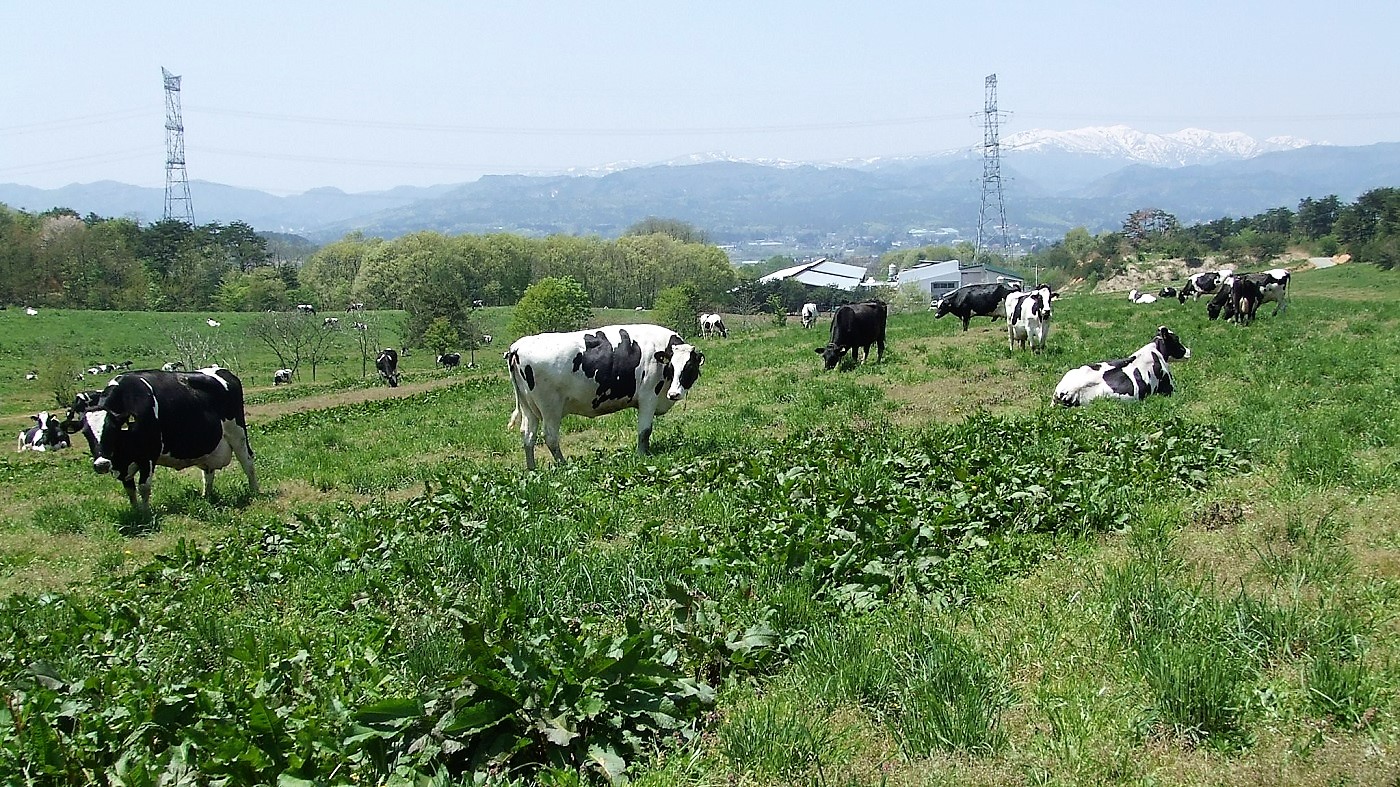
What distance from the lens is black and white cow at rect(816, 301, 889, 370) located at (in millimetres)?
24906

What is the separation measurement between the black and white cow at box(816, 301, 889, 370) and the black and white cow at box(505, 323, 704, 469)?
10174 millimetres

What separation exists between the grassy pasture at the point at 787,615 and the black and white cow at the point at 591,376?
7.25 ft

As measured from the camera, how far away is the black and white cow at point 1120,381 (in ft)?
50.0

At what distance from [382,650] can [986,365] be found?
18180 millimetres

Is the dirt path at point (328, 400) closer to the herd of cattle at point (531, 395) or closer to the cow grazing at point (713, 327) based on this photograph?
the herd of cattle at point (531, 395)

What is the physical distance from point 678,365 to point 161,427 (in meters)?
7.90

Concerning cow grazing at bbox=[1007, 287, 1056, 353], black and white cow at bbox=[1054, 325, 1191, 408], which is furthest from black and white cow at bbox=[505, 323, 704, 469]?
cow grazing at bbox=[1007, 287, 1056, 353]

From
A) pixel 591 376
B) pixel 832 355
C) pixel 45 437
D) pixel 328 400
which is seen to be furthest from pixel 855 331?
pixel 45 437

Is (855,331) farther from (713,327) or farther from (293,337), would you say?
(293,337)

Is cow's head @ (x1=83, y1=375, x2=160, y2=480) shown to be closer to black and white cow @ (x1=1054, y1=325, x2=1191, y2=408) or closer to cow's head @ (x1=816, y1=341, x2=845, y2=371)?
black and white cow @ (x1=1054, y1=325, x2=1191, y2=408)

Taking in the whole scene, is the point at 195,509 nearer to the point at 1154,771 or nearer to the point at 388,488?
the point at 388,488

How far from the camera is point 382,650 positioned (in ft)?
18.6

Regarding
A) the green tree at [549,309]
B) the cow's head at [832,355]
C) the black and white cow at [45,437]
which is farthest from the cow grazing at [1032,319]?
the green tree at [549,309]

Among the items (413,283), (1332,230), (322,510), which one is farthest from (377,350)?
(1332,230)
